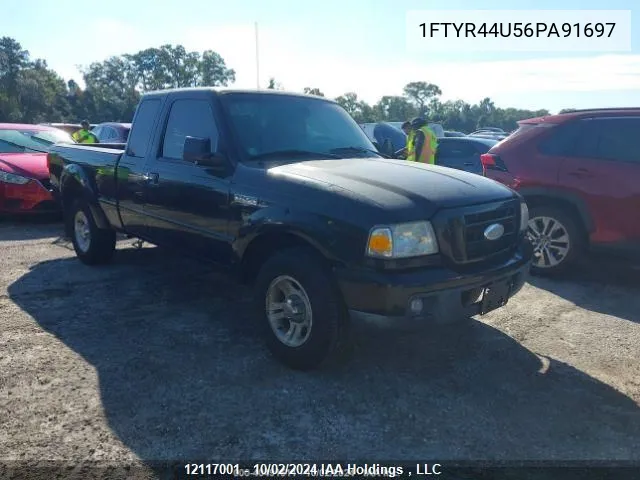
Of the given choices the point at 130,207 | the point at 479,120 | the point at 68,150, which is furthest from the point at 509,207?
the point at 479,120

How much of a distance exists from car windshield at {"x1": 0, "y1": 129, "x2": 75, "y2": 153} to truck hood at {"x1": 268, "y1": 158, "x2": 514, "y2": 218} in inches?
295

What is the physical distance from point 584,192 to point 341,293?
3.54 metres

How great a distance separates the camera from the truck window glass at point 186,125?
4.22 m

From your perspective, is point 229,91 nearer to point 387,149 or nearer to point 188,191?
point 188,191

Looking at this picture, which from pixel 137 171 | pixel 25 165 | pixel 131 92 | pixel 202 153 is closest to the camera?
pixel 202 153

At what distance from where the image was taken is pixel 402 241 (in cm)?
309

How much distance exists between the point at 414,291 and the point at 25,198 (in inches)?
288

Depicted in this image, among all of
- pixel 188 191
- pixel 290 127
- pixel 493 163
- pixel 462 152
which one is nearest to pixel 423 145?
pixel 462 152

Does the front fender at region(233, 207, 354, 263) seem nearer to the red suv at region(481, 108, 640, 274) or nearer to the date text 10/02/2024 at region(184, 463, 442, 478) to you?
the date text 10/02/2024 at region(184, 463, 442, 478)

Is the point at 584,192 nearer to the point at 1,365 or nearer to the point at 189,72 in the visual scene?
the point at 1,365

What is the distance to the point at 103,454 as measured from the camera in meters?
2.72

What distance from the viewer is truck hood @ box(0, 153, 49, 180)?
8.22 metres

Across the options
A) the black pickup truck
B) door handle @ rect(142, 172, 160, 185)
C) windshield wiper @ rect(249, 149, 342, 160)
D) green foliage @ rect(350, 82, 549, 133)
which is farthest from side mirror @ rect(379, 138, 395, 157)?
green foliage @ rect(350, 82, 549, 133)

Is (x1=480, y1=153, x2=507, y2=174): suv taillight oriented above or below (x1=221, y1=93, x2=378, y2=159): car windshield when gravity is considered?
below
